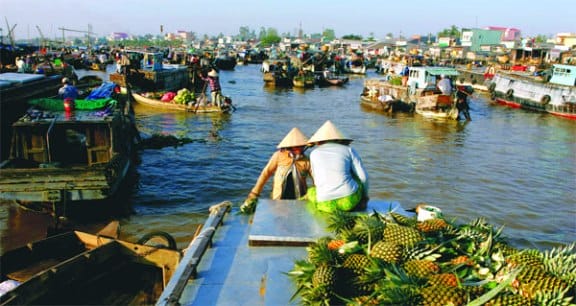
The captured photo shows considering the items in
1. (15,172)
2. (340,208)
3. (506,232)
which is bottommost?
(506,232)

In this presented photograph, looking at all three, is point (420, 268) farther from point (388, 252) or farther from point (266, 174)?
point (266, 174)

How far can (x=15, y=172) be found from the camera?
7688mm

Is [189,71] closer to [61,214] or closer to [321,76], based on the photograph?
[321,76]

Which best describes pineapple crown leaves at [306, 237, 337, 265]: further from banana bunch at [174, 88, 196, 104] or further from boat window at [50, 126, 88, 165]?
banana bunch at [174, 88, 196, 104]

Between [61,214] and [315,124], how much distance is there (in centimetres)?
1411

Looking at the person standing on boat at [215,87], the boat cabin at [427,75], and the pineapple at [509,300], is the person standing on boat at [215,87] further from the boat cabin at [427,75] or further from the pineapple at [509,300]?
the pineapple at [509,300]

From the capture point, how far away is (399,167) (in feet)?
44.2

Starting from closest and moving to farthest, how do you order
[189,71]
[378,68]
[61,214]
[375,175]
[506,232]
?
[61,214]
[506,232]
[375,175]
[189,71]
[378,68]

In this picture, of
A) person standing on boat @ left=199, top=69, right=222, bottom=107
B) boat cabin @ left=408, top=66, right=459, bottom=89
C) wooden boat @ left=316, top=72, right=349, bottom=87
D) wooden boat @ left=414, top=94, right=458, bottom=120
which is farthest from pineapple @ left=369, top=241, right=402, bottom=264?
wooden boat @ left=316, top=72, right=349, bottom=87

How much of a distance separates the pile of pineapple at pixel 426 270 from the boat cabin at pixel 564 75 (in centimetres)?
2594

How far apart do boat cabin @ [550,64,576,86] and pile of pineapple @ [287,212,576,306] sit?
25940mm

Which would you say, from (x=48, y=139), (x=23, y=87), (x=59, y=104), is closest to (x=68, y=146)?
(x=48, y=139)

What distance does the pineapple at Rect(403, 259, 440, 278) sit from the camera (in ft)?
9.39

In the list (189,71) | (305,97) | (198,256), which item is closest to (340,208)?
(198,256)
